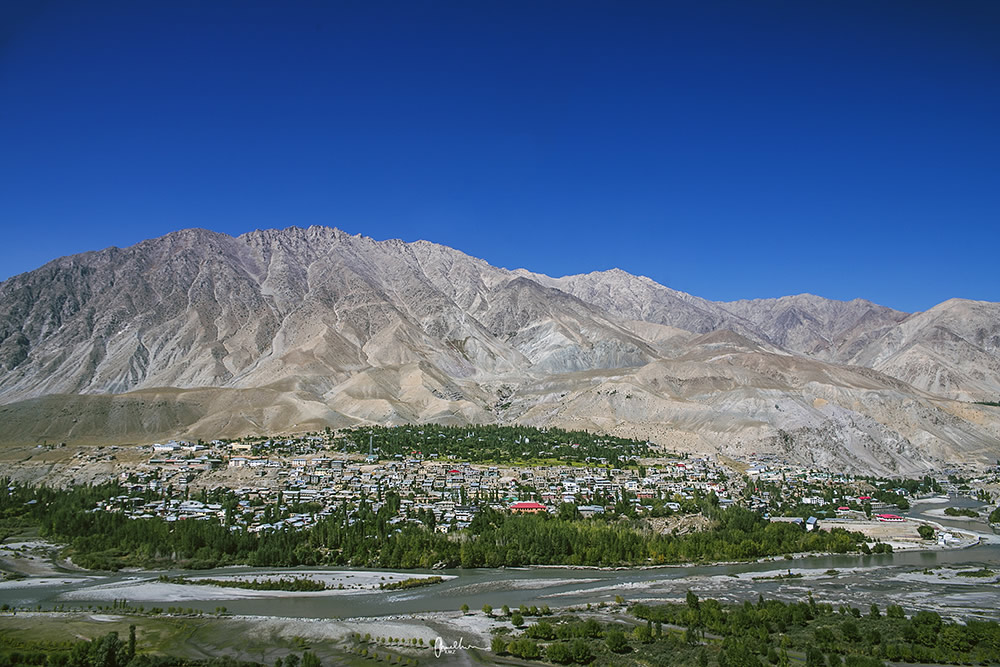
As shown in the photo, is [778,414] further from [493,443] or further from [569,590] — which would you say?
[569,590]

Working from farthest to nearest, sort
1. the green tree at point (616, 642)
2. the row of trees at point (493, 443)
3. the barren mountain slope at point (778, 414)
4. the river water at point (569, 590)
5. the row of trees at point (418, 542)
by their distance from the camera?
the barren mountain slope at point (778, 414), the row of trees at point (493, 443), the row of trees at point (418, 542), the river water at point (569, 590), the green tree at point (616, 642)

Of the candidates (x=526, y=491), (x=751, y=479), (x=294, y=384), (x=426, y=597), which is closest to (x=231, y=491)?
(x=526, y=491)

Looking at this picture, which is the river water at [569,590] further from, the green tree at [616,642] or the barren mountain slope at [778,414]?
the barren mountain slope at [778,414]

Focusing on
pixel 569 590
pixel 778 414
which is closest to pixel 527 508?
pixel 569 590

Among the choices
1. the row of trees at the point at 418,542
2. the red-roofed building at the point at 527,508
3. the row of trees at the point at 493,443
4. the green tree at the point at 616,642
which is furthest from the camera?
the row of trees at the point at 493,443

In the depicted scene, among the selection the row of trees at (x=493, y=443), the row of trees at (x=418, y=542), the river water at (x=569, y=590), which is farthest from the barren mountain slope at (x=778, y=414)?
the river water at (x=569, y=590)

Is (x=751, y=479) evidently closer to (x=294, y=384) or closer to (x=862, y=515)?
(x=862, y=515)

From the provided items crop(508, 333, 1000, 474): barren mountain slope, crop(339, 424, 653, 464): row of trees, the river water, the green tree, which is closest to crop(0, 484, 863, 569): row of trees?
the river water
